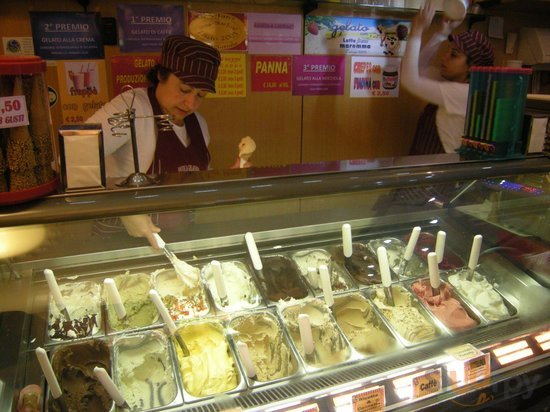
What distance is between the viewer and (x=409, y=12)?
4.22m

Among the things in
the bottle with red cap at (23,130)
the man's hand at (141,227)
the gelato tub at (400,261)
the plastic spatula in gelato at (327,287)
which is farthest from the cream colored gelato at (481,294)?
the bottle with red cap at (23,130)

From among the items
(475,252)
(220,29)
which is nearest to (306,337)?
(475,252)

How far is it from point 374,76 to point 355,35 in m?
0.41

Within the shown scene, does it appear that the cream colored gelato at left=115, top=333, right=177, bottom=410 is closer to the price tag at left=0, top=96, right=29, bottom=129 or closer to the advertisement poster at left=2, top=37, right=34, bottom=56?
the price tag at left=0, top=96, right=29, bottom=129

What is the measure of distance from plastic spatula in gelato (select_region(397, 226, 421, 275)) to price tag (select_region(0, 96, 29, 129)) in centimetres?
149

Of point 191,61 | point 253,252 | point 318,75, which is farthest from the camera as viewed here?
point 318,75

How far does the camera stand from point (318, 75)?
408 cm

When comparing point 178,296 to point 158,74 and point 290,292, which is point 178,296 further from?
point 158,74

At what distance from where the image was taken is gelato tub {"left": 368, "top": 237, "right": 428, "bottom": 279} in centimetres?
202

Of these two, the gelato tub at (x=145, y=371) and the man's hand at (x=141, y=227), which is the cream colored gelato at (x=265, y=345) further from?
the man's hand at (x=141, y=227)

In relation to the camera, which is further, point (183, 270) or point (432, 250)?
point (432, 250)

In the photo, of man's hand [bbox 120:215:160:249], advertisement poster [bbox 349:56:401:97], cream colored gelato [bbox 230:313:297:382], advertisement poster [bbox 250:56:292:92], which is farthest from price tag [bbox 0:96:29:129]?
advertisement poster [bbox 349:56:401:97]

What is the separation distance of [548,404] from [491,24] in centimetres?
391

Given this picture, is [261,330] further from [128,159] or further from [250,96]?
[250,96]
